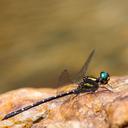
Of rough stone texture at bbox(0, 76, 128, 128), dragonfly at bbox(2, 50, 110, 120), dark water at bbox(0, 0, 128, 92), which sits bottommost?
rough stone texture at bbox(0, 76, 128, 128)

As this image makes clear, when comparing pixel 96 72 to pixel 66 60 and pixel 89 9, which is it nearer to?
pixel 66 60

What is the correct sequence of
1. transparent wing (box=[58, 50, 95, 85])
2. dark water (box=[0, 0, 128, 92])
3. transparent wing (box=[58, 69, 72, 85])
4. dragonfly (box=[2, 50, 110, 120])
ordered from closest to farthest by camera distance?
dragonfly (box=[2, 50, 110, 120]), transparent wing (box=[58, 50, 95, 85]), transparent wing (box=[58, 69, 72, 85]), dark water (box=[0, 0, 128, 92])

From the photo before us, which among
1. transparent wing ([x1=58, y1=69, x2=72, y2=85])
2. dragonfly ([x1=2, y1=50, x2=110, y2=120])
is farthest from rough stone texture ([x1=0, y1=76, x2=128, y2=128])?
transparent wing ([x1=58, y1=69, x2=72, y2=85])

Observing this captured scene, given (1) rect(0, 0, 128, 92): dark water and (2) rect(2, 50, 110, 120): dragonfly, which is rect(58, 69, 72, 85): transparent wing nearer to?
(2) rect(2, 50, 110, 120): dragonfly

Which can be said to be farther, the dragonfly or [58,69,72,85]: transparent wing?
[58,69,72,85]: transparent wing

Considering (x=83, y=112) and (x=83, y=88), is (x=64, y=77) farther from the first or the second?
(x=83, y=112)

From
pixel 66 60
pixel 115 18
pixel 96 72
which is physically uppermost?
pixel 115 18

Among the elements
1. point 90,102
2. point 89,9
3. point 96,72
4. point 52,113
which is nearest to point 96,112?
point 90,102
